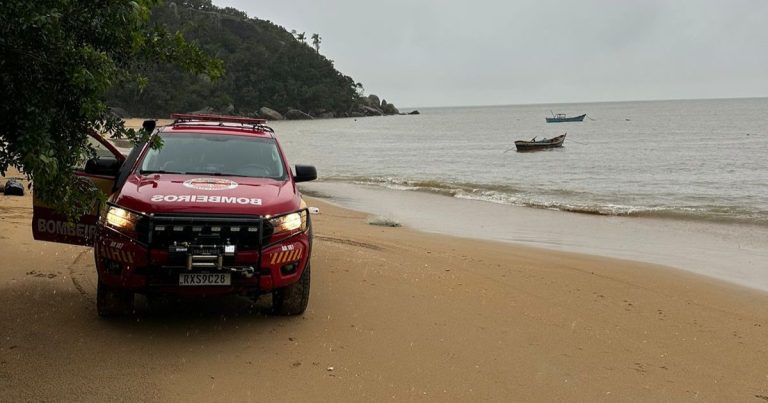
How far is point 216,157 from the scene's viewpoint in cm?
592

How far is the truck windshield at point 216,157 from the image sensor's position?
18.6ft

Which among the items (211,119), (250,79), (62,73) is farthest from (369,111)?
(62,73)

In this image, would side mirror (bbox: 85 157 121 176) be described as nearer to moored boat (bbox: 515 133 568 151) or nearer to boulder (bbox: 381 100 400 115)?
moored boat (bbox: 515 133 568 151)

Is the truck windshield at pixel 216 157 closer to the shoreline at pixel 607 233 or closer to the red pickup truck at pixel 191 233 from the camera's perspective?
the red pickup truck at pixel 191 233

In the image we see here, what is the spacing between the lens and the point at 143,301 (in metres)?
5.75

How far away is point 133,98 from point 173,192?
10076 centimetres

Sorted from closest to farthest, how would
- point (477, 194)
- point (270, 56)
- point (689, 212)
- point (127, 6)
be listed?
point (127, 6), point (689, 212), point (477, 194), point (270, 56)

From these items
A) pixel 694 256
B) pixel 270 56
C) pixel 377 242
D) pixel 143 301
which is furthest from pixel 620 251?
pixel 270 56

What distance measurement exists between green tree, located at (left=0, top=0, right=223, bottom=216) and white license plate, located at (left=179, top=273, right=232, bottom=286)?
34.3 inches

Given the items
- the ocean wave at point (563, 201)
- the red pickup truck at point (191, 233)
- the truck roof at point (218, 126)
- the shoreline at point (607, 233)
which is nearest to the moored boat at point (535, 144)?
the ocean wave at point (563, 201)

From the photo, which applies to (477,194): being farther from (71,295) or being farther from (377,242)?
(71,295)

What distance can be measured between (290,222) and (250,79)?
121 m

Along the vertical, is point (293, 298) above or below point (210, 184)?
below

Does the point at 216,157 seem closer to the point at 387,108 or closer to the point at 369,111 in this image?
the point at 369,111
